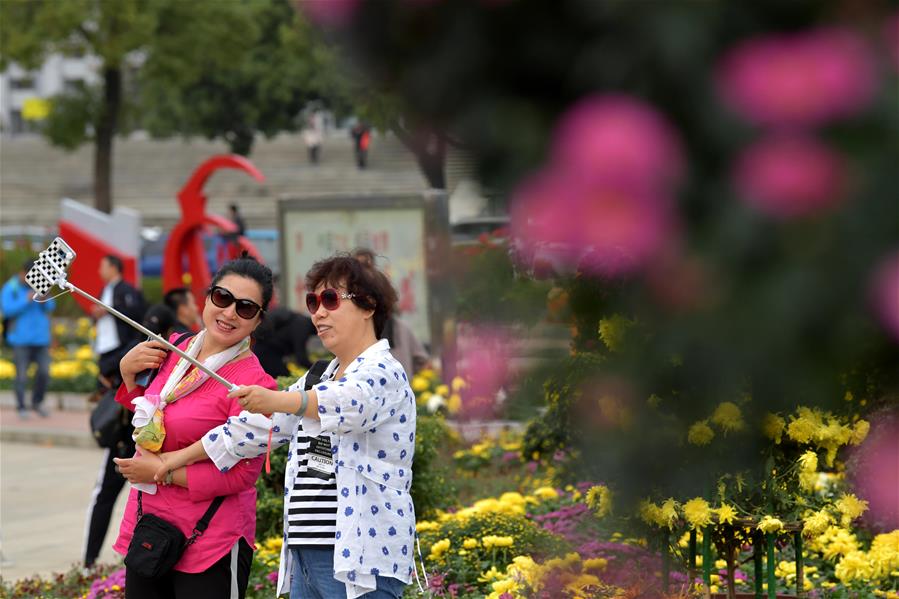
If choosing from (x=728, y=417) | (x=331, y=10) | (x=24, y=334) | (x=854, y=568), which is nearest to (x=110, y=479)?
(x=854, y=568)

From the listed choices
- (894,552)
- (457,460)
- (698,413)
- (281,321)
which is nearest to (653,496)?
(698,413)

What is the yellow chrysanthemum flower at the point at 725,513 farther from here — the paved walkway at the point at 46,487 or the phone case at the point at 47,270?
the paved walkway at the point at 46,487

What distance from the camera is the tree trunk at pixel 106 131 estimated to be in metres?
34.5

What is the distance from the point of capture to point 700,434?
1879 mm

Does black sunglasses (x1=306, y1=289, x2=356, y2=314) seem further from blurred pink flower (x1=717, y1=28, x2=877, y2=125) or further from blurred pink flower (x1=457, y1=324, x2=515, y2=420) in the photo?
blurred pink flower (x1=717, y1=28, x2=877, y2=125)

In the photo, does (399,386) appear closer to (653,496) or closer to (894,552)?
(653,496)

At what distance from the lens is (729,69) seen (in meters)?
1.03

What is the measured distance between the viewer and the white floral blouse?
3.62m

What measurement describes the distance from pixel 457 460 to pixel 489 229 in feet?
28.6

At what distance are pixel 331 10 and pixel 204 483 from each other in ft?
10.1

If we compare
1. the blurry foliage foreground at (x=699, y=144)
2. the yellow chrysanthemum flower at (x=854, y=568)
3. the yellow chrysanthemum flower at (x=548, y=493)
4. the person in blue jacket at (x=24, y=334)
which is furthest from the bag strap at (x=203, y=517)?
the person in blue jacket at (x=24, y=334)

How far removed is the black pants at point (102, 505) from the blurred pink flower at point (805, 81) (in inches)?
257

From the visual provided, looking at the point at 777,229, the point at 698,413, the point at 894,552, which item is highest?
the point at 777,229

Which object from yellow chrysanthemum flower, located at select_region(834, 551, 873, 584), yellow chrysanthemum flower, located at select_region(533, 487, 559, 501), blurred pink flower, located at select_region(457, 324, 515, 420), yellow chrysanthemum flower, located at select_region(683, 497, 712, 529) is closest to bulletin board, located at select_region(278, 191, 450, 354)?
yellow chrysanthemum flower, located at select_region(533, 487, 559, 501)
